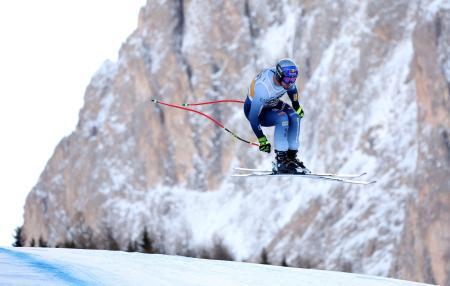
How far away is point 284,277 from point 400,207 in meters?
70.2

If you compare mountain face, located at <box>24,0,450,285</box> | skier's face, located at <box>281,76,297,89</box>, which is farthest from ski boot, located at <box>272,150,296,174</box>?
mountain face, located at <box>24,0,450,285</box>

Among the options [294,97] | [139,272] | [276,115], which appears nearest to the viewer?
[139,272]

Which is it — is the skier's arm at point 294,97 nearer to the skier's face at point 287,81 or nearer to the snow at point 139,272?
the skier's face at point 287,81

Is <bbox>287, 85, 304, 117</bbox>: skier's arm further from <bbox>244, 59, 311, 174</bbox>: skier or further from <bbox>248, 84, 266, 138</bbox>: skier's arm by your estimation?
<bbox>248, 84, 266, 138</bbox>: skier's arm

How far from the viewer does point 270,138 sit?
109188mm

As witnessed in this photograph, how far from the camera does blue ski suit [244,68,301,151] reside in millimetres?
17891

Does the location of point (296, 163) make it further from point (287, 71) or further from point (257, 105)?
point (287, 71)

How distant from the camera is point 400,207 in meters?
80.8

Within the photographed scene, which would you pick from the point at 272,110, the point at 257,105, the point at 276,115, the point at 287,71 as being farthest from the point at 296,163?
the point at 287,71

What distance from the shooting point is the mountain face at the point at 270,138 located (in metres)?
80.2

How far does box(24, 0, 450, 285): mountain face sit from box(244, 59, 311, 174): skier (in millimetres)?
33989

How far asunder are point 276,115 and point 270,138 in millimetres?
90741

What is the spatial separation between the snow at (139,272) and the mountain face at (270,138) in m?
39.5

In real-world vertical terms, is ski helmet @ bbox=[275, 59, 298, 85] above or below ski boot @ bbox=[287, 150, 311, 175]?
above
